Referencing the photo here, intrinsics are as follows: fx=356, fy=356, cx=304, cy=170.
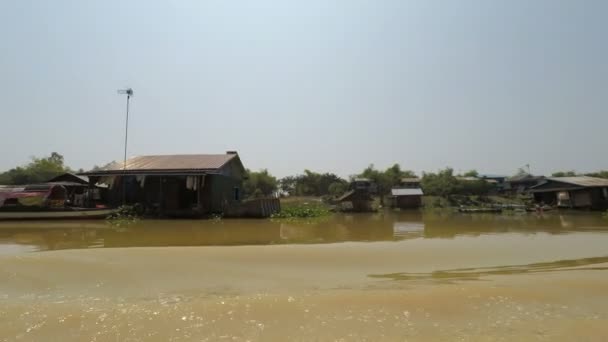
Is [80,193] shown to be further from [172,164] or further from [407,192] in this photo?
[407,192]

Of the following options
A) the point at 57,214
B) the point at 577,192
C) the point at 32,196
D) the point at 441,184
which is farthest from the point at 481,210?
the point at 32,196

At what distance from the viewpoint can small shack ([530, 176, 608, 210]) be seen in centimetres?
2755

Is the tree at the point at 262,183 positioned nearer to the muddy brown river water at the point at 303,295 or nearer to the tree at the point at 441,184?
the tree at the point at 441,184

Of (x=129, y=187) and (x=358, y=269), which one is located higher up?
(x=129, y=187)

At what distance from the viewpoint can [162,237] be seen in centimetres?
1140

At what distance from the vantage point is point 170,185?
794 inches

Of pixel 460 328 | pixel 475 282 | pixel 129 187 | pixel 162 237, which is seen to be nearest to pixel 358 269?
pixel 475 282

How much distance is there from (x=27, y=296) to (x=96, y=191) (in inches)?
742

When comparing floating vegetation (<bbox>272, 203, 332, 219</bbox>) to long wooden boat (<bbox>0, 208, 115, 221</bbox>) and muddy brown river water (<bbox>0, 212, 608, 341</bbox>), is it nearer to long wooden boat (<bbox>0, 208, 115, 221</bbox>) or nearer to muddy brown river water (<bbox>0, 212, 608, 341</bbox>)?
long wooden boat (<bbox>0, 208, 115, 221</bbox>)

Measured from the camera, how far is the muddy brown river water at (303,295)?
361 centimetres

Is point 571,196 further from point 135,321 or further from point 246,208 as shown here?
point 135,321

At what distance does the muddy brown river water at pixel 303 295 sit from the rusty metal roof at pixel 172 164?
35.6 ft

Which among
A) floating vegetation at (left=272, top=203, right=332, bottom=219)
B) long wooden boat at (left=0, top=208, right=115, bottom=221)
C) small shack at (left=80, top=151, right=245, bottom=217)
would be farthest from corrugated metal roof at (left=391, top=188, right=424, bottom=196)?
long wooden boat at (left=0, top=208, right=115, bottom=221)

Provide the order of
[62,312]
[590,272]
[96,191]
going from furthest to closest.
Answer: [96,191] → [590,272] → [62,312]
